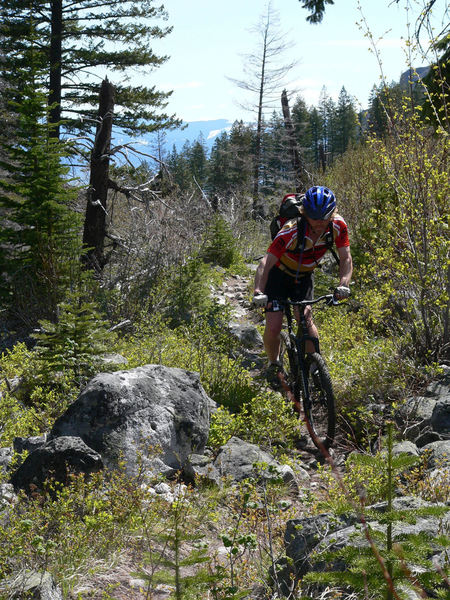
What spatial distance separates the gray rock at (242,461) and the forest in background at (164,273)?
0.39m

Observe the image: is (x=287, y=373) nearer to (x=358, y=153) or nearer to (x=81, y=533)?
(x=81, y=533)

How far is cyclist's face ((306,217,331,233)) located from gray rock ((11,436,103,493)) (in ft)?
9.17

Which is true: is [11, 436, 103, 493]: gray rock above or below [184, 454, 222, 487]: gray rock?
above

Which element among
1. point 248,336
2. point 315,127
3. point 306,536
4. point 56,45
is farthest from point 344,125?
point 306,536

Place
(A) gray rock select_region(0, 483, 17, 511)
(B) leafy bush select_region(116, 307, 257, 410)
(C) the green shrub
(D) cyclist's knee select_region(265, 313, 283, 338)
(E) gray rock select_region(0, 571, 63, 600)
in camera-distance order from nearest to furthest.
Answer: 1. (E) gray rock select_region(0, 571, 63, 600)
2. (A) gray rock select_region(0, 483, 17, 511)
3. (D) cyclist's knee select_region(265, 313, 283, 338)
4. (C) the green shrub
5. (B) leafy bush select_region(116, 307, 257, 410)

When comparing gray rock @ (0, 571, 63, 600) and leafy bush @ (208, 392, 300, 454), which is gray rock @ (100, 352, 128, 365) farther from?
gray rock @ (0, 571, 63, 600)

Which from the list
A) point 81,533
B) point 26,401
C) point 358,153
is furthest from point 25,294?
point 358,153

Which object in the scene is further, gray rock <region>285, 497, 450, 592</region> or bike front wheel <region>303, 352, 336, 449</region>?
bike front wheel <region>303, 352, 336, 449</region>

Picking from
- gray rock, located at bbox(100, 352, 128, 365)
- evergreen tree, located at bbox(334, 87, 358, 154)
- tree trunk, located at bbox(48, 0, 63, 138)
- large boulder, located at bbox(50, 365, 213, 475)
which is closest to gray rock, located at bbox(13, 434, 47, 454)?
large boulder, located at bbox(50, 365, 213, 475)

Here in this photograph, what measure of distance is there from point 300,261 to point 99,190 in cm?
672

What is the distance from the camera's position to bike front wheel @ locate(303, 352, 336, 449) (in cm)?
527

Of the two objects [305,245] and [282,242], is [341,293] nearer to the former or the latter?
[305,245]

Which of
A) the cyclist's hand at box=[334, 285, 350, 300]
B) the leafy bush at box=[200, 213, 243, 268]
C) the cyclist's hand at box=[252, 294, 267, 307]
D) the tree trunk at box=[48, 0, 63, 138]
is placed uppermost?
the tree trunk at box=[48, 0, 63, 138]

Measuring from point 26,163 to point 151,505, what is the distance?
6.81 m
